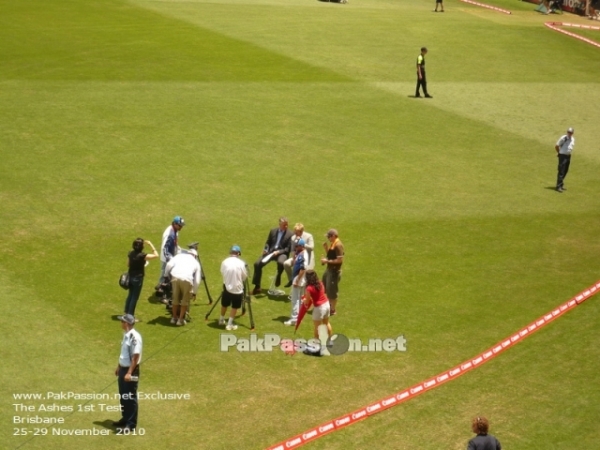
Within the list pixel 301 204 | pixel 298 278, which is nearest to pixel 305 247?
pixel 298 278

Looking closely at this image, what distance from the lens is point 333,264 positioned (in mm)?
21094

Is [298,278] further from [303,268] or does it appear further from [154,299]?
[154,299]

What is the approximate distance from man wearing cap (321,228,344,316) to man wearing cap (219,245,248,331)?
2028mm

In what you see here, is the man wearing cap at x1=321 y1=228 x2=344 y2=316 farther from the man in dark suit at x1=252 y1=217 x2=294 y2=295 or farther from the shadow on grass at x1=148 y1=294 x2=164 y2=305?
the shadow on grass at x1=148 y1=294 x2=164 y2=305

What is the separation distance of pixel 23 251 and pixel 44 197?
4.04 metres

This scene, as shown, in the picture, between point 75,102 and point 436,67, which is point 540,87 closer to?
point 436,67

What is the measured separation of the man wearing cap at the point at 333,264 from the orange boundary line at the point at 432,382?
3273 millimetres

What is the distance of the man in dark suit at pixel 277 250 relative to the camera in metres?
22.4

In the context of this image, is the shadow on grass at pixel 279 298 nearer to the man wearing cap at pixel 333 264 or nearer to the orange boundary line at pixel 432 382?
the man wearing cap at pixel 333 264

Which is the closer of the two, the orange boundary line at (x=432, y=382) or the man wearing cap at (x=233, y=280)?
the orange boundary line at (x=432, y=382)

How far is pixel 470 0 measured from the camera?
67.1 metres

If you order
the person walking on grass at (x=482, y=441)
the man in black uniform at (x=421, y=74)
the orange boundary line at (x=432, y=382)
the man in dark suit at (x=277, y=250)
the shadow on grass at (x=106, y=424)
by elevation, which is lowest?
the shadow on grass at (x=106, y=424)

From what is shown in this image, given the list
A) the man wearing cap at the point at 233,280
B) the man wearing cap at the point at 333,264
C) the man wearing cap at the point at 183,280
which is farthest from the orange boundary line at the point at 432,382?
the man wearing cap at the point at 183,280

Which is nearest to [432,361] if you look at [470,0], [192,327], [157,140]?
[192,327]
